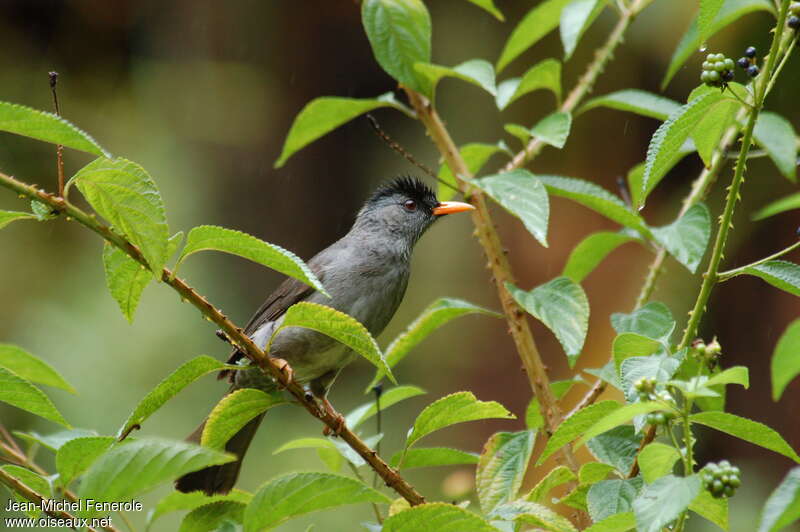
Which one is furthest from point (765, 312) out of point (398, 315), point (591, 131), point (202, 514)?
point (202, 514)

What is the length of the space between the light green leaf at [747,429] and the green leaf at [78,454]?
3.90 feet

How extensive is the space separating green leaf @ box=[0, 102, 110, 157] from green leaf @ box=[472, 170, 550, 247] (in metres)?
1.19

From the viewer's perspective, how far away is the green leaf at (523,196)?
2.46 metres

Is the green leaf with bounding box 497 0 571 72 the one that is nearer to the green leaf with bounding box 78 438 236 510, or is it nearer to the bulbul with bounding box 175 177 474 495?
the bulbul with bounding box 175 177 474 495

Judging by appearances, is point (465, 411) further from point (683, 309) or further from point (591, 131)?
point (591, 131)

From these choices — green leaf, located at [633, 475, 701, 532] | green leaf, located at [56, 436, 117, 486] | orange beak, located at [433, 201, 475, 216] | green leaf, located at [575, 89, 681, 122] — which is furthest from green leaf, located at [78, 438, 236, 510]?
orange beak, located at [433, 201, 475, 216]

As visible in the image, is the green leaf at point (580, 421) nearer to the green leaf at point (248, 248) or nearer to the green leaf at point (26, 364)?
the green leaf at point (248, 248)

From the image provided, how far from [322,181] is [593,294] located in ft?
7.42

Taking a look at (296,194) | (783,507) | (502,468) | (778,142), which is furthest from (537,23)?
(296,194)

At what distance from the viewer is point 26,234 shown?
21.1ft

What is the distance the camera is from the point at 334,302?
4000mm

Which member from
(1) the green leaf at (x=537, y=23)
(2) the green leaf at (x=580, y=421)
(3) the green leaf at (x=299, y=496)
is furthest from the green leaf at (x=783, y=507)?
(1) the green leaf at (x=537, y=23)

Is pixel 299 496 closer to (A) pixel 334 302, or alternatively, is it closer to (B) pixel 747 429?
(B) pixel 747 429

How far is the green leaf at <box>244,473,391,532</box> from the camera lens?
1.81m
